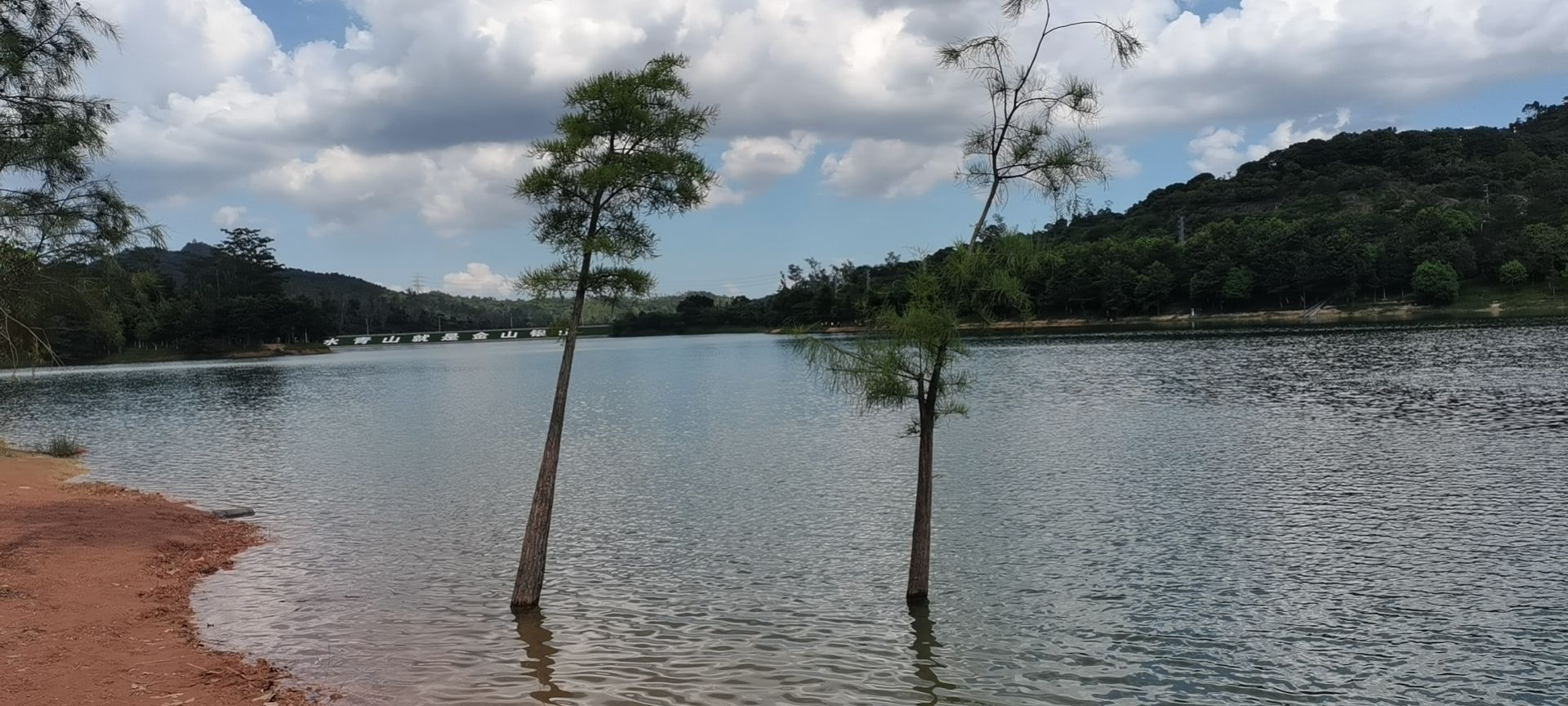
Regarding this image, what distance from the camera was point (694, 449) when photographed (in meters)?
37.0

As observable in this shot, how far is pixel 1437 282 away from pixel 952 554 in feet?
442

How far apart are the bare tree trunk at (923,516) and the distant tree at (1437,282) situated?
13735 cm

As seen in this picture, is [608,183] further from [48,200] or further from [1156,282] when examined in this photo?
[1156,282]

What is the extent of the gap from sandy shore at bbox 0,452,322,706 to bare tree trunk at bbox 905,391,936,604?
8.82m

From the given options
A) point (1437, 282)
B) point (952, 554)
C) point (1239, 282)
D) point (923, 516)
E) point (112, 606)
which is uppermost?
point (1239, 282)

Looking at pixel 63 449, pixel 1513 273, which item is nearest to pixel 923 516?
pixel 63 449

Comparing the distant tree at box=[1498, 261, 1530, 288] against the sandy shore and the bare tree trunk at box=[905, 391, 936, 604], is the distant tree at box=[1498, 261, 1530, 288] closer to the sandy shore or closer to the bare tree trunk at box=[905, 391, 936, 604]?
the bare tree trunk at box=[905, 391, 936, 604]

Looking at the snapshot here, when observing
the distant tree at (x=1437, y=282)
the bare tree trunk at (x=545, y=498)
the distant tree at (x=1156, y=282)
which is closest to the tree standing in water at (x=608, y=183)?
the bare tree trunk at (x=545, y=498)

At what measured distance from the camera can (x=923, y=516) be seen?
15.0 m

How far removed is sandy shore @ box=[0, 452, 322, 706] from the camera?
10.7 metres

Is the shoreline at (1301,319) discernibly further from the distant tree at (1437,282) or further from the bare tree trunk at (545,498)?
the bare tree trunk at (545,498)

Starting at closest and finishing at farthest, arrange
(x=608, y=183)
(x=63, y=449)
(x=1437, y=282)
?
(x=608, y=183) < (x=63, y=449) < (x=1437, y=282)

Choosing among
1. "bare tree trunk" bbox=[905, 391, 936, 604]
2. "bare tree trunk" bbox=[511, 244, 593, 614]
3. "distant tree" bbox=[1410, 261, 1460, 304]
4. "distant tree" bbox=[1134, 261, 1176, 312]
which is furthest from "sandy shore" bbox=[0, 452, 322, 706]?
"distant tree" bbox=[1134, 261, 1176, 312]

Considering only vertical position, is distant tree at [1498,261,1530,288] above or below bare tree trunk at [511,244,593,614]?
above
